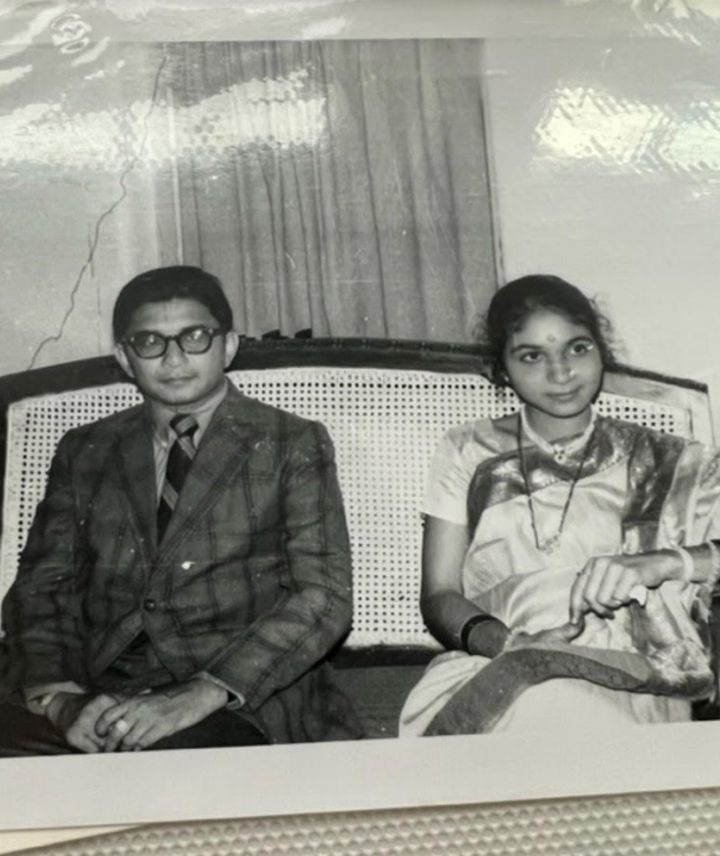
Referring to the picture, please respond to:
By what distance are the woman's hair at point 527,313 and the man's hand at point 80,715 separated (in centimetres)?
28

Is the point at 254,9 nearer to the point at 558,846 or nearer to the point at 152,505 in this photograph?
the point at 152,505

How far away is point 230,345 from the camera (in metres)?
0.58

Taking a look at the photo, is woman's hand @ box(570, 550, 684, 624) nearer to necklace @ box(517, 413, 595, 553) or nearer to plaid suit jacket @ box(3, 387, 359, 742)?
necklace @ box(517, 413, 595, 553)

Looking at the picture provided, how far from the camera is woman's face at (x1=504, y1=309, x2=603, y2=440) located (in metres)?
0.58

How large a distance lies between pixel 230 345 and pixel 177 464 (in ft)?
0.24

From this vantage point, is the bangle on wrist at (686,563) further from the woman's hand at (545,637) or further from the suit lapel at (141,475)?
the suit lapel at (141,475)

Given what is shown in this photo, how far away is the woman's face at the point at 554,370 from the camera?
581 millimetres

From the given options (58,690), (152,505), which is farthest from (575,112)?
(58,690)

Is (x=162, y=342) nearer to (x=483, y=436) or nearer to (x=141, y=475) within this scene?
(x=141, y=475)

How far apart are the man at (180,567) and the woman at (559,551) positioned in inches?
2.5

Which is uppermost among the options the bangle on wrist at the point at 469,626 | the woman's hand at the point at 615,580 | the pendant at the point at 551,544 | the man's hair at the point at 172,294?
the man's hair at the point at 172,294

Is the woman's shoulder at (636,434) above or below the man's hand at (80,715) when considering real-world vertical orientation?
above

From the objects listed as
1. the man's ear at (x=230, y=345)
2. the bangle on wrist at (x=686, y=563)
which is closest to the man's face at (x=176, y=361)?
the man's ear at (x=230, y=345)

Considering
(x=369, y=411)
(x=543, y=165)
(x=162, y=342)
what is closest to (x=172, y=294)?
(x=162, y=342)
